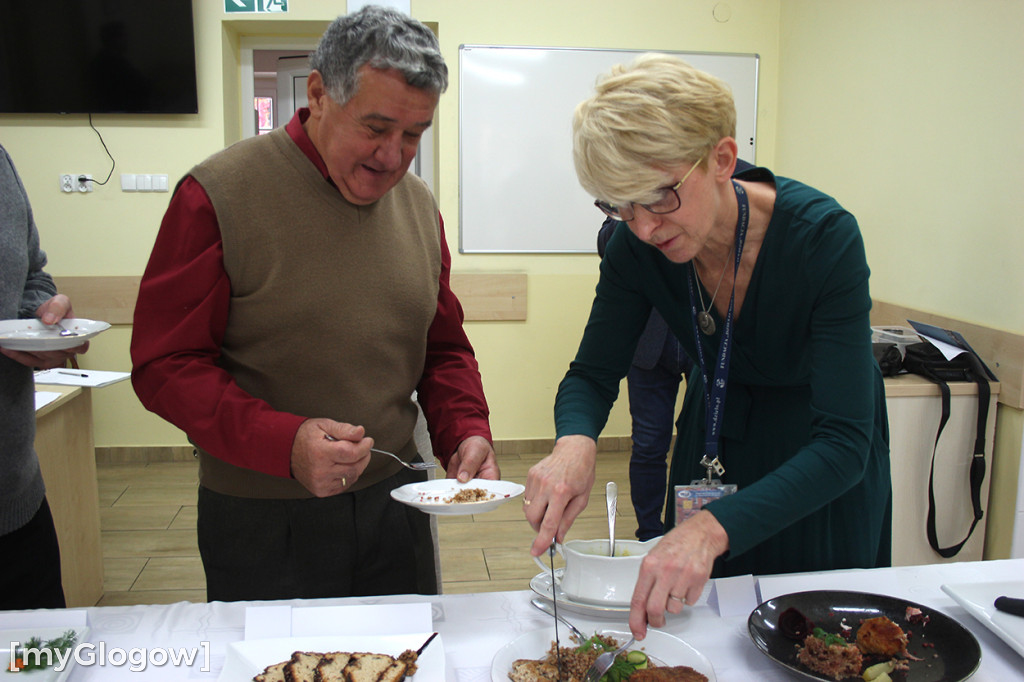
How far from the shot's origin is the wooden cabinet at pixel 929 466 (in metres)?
2.54

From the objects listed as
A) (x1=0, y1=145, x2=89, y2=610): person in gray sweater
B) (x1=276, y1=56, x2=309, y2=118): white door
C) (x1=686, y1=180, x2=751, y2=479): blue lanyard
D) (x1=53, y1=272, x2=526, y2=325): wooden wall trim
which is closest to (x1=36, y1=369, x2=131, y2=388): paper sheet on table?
(x1=0, y1=145, x2=89, y2=610): person in gray sweater

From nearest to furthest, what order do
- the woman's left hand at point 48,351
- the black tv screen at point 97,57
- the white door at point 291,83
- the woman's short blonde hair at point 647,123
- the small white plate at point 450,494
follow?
the woman's short blonde hair at point 647,123 → the small white plate at point 450,494 → the woman's left hand at point 48,351 → the black tv screen at point 97,57 → the white door at point 291,83

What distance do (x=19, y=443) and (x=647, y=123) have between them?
54.1 inches

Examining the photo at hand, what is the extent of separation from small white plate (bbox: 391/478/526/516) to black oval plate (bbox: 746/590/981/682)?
41 centimetres

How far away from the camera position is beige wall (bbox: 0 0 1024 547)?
2.97 meters

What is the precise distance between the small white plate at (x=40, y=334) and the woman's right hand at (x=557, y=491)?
35.4 inches

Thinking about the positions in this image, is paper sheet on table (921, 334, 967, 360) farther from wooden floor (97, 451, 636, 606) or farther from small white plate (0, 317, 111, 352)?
small white plate (0, 317, 111, 352)

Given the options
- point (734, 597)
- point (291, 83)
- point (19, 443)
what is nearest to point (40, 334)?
point (19, 443)

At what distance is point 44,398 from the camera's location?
96.3 inches

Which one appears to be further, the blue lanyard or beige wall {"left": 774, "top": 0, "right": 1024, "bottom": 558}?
beige wall {"left": 774, "top": 0, "right": 1024, "bottom": 558}

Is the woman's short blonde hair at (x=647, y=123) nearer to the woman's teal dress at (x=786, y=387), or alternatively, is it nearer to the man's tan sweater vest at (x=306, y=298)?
the woman's teal dress at (x=786, y=387)

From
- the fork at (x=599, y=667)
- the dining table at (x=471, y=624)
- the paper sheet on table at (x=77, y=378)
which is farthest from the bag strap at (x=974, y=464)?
the paper sheet on table at (x=77, y=378)

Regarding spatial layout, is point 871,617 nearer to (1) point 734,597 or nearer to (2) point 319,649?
(1) point 734,597

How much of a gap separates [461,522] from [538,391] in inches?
47.9
